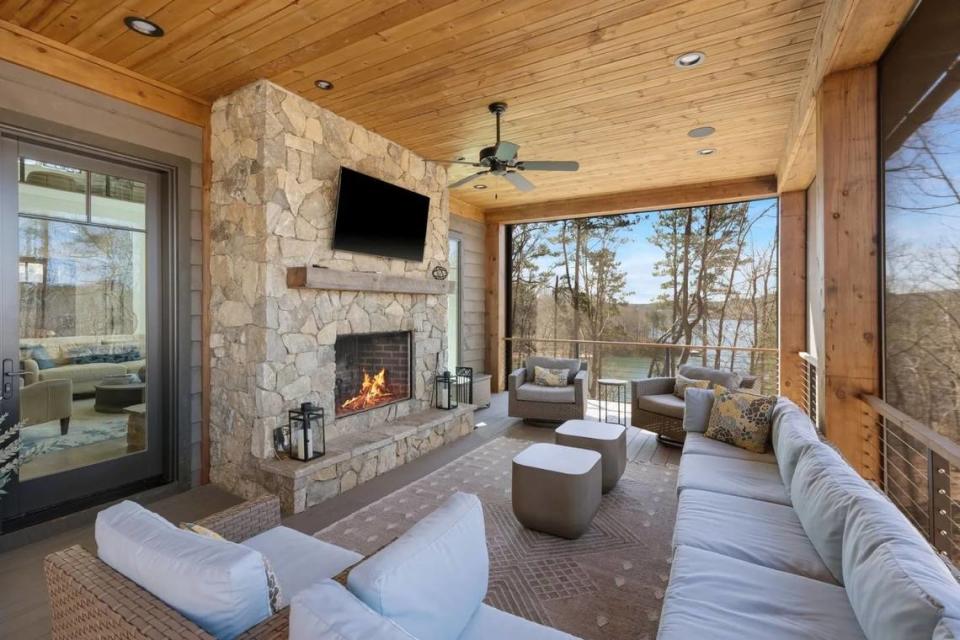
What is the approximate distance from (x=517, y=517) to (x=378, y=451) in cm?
146

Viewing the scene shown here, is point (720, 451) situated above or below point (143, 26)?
below

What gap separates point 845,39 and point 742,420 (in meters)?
2.35

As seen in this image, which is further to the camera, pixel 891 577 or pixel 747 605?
pixel 747 605

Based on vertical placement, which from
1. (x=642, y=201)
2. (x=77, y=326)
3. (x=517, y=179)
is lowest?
(x=77, y=326)

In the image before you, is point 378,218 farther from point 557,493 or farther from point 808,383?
point 808,383

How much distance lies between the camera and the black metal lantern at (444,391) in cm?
484

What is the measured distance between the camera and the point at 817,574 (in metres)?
1.73

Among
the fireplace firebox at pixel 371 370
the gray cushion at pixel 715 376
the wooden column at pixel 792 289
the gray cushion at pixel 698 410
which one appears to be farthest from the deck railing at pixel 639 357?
the fireplace firebox at pixel 371 370

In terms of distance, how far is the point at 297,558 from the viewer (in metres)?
1.72

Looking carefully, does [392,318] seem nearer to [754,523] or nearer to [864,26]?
[754,523]

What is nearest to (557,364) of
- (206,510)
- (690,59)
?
(690,59)

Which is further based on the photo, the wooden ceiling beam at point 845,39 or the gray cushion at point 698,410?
the gray cushion at point 698,410

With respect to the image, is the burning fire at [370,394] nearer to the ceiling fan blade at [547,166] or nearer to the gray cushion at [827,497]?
the ceiling fan blade at [547,166]

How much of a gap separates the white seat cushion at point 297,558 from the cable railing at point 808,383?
4.52 metres
